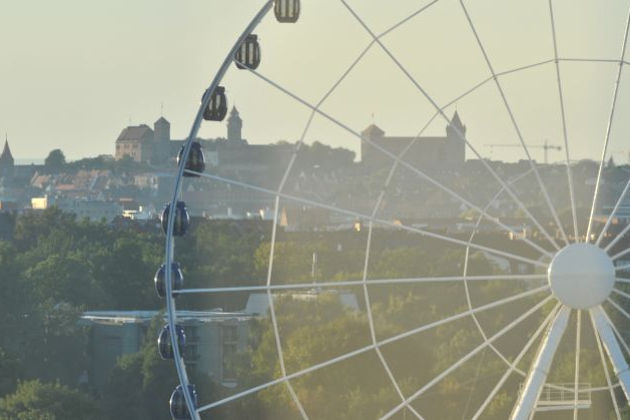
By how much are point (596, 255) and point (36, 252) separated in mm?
101326

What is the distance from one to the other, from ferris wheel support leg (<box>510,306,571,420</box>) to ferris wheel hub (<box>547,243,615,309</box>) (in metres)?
0.22

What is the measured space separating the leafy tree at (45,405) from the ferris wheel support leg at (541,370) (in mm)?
34973

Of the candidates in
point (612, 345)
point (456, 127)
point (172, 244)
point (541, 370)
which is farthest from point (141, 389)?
point (612, 345)

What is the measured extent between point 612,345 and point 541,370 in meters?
0.87

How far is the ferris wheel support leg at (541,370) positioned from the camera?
111 feet

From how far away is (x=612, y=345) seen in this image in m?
33.5

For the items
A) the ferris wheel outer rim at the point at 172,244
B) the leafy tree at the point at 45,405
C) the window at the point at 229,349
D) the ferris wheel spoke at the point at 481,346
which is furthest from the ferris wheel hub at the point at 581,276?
the window at the point at 229,349

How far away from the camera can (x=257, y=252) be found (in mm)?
119938

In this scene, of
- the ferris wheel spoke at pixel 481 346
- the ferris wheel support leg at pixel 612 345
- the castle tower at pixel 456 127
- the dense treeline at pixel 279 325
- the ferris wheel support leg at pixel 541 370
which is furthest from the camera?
the dense treeline at pixel 279 325

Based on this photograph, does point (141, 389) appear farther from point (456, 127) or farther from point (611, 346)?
point (611, 346)

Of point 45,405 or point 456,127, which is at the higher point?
point 456,127

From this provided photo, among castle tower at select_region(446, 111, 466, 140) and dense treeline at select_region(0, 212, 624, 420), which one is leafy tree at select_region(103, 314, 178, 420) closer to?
dense treeline at select_region(0, 212, 624, 420)

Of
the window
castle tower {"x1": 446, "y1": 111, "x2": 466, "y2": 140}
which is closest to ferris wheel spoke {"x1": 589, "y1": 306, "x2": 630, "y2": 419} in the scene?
castle tower {"x1": 446, "y1": 111, "x2": 466, "y2": 140}

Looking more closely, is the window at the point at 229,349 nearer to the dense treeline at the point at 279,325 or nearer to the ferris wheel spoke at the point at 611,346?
the dense treeline at the point at 279,325
